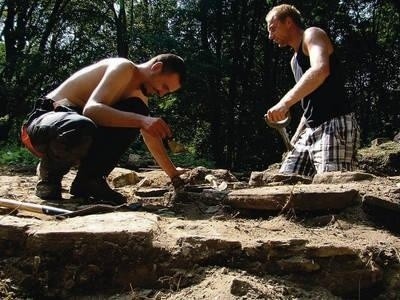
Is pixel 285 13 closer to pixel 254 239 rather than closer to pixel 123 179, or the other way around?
pixel 123 179

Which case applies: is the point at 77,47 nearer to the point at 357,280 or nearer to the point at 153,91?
the point at 153,91

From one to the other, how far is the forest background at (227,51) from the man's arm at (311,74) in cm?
993

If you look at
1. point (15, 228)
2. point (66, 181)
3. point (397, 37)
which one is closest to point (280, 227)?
point (15, 228)

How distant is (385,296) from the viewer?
1.73 metres

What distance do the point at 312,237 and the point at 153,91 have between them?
142 cm

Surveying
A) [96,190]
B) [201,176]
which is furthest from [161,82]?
[201,176]

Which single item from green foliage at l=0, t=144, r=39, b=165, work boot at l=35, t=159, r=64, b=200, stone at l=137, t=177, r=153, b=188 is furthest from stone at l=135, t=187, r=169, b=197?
green foliage at l=0, t=144, r=39, b=165

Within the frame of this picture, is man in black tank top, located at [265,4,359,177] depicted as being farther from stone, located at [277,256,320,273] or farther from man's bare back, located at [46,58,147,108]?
stone, located at [277,256,320,273]

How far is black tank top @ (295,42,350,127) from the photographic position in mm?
3279

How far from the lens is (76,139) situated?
2.52 metres

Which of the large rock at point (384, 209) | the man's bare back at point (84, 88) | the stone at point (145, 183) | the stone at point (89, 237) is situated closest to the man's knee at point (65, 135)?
the man's bare back at point (84, 88)

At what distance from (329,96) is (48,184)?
1.99 metres

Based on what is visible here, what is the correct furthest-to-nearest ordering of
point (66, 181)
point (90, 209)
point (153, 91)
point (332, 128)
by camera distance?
point (66, 181) < point (332, 128) < point (153, 91) < point (90, 209)

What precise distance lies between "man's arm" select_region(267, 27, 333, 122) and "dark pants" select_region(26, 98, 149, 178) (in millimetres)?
835
